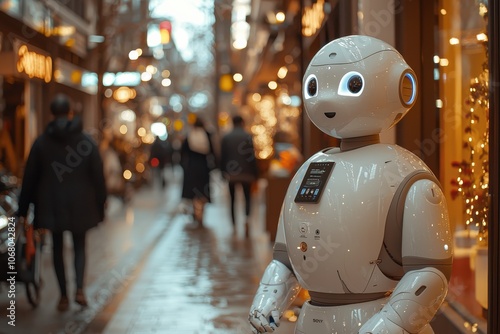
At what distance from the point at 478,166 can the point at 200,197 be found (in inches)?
376

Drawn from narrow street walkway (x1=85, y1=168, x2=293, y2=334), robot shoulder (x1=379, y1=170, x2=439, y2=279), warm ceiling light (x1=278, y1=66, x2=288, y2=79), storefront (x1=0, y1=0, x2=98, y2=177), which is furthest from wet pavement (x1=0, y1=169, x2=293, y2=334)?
warm ceiling light (x1=278, y1=66, x2=288, y2=79)

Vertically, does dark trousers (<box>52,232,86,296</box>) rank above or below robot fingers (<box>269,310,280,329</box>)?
below

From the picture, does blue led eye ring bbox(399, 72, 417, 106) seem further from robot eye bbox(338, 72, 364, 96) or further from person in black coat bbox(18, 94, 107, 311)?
person in black coat bbox(18, 94, 107, 311)

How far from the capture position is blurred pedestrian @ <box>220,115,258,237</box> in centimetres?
1335

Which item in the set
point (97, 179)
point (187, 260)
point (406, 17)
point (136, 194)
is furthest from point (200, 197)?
point (136, 194)

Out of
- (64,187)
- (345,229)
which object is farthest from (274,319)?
(64,187)

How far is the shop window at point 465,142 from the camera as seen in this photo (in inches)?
219

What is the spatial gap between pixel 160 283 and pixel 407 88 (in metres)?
5.99

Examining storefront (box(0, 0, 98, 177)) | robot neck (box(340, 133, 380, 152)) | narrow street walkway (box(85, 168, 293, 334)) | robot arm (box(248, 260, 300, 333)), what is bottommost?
narrow street walkway (box(85, 168, 293, 334))

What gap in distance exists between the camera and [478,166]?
5.66 meters

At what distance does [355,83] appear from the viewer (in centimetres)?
352

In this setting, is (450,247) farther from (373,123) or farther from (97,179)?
(97,179)

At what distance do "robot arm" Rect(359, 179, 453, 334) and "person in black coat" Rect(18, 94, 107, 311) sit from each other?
4845mm

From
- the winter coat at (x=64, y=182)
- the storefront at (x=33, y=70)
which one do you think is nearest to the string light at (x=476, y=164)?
the winter coat at (x=64, y=182)
